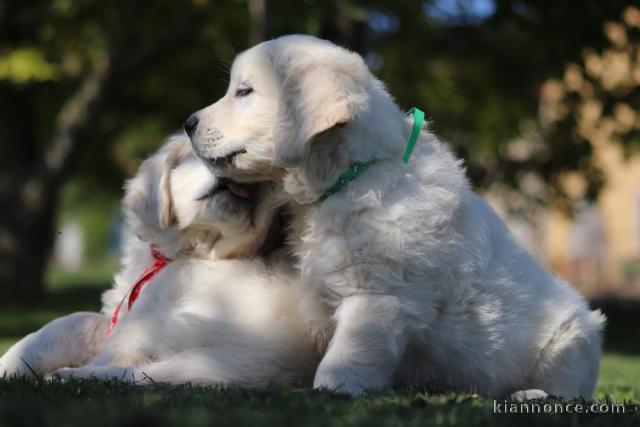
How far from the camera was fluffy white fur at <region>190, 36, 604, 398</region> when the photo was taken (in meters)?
3.95

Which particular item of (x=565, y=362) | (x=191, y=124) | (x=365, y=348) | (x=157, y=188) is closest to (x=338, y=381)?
(x=365, y=348)

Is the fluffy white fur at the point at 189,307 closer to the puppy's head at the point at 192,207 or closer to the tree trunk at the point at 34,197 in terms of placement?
the puppy's head at the point at 192,207

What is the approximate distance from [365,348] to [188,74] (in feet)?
49.3

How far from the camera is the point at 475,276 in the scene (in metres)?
4.26

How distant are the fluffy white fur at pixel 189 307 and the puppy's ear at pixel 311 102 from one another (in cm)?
56

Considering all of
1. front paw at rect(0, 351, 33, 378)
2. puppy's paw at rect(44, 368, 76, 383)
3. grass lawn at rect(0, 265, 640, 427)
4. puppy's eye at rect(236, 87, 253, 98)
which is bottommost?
front paw at rect(0, 351, 33, 378)

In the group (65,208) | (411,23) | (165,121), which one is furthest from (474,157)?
(65,208)

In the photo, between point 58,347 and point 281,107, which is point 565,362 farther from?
point 58,347

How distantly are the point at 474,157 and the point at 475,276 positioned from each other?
13366 millimetres

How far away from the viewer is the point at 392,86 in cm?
1522

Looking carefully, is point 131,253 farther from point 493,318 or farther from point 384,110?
point 493,318

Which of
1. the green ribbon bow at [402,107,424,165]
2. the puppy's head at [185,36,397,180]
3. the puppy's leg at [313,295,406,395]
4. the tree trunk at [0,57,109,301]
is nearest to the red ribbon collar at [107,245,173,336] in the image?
the puppy's head at [185,36,397,180]

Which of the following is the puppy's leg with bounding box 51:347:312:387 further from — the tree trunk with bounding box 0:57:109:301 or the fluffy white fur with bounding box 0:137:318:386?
the tree trunk with bounding box 0:57:109:301

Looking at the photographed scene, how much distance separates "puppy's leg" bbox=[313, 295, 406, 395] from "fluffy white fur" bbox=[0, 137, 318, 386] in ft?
1.28
